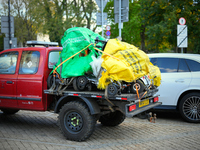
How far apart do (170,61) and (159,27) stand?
1117 centimetres

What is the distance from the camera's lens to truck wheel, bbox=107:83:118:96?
4788 mm

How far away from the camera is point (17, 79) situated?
6.20 m

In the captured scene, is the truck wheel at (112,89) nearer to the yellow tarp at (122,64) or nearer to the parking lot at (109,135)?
the yellow tarp at (122,64)

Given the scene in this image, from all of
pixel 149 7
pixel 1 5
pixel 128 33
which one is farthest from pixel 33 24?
pixel 149 7

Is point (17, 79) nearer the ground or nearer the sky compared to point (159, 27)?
nearer the ground

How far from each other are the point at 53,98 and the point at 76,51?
132 centimetres

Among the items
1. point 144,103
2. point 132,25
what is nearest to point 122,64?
point 144,103

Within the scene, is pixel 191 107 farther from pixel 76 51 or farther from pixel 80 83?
pixel 76 51

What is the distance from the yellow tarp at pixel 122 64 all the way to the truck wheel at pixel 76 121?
68 cm

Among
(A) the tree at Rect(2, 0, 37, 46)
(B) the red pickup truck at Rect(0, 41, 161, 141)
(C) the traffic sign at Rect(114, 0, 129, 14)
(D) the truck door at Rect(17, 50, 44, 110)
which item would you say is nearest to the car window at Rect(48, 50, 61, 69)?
(B) the red pickup truck at Rect(0, 41, 161, 141)

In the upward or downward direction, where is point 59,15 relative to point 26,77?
upward

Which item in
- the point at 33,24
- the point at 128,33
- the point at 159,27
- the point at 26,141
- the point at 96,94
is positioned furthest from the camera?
the point at 33,24

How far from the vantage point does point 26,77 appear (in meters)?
6.09

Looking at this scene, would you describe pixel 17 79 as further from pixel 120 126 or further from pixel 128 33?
pixel 128 33
